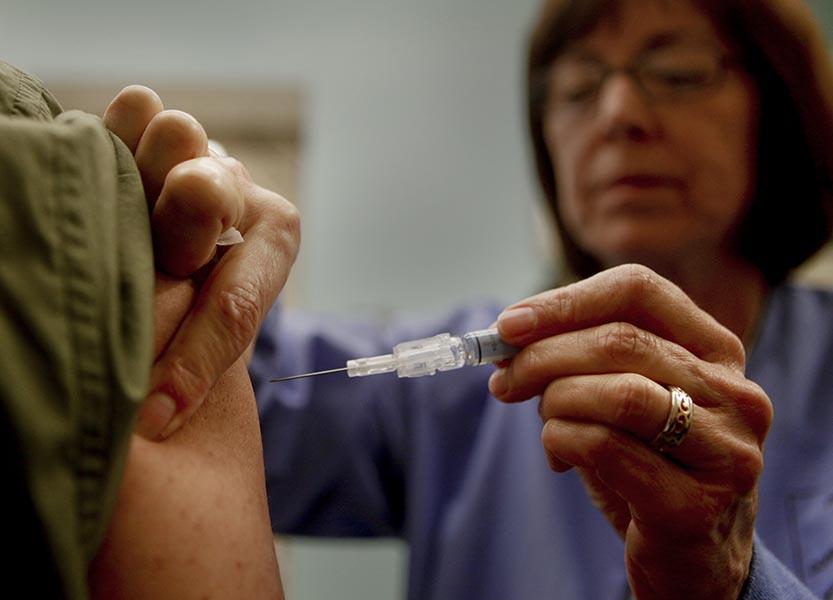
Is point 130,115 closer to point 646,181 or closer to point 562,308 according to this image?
point 562,308

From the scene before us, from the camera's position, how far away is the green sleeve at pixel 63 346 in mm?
273

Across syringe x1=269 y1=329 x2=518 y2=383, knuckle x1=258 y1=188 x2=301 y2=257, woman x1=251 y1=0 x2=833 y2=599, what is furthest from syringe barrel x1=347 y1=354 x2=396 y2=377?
→ woman x1=251 y1=0 x2=833 y2=599

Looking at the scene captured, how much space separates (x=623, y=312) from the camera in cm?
50

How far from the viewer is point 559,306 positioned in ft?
1.65

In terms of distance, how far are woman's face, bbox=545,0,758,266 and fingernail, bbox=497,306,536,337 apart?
1.38 feet

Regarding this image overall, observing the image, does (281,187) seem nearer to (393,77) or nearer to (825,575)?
(393,77)

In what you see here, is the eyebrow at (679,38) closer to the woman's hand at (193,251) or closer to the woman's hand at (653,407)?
the woman's hand at (653,407)

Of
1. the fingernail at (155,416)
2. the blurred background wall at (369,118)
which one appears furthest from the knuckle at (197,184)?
the blurred background wall at (369,118)

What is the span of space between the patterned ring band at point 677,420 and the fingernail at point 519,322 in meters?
0.11

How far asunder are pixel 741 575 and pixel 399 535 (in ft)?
1.88

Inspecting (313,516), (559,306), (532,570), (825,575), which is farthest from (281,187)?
(825,575)

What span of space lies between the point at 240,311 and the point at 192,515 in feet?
0.42

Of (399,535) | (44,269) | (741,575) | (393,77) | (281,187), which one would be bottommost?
(399,535)

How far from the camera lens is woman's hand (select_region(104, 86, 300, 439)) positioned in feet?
1.31
